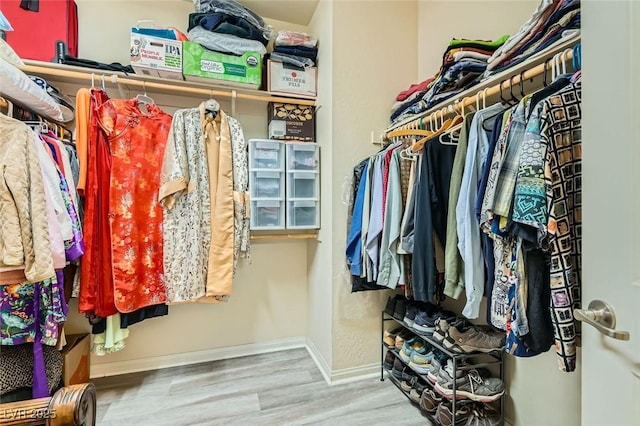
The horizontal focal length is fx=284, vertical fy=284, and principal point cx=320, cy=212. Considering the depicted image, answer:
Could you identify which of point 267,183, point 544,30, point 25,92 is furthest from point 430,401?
point 25,92

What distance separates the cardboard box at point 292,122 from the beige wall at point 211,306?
0.77 feet

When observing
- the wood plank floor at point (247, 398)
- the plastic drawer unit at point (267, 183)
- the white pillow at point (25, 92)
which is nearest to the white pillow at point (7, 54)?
the white pillow at point (25, 92)

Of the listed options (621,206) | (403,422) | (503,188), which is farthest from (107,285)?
(621,206)

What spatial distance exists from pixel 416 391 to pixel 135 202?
6.23 feet

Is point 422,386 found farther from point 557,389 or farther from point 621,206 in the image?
point 621,206

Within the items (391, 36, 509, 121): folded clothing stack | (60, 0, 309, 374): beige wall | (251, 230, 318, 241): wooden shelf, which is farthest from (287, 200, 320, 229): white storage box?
(391, 36, 509, 121): folded clothing stack

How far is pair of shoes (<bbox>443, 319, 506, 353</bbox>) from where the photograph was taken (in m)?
1.30

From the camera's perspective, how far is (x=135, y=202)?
5.37ft

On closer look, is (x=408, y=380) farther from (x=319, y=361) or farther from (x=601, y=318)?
(x=601, y=318)

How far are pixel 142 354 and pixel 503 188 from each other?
Answer: 2.37 m

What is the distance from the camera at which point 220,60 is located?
1.79 meters

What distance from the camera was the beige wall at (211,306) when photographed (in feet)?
6.17

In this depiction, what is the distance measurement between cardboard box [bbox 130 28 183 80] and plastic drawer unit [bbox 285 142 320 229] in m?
0.82

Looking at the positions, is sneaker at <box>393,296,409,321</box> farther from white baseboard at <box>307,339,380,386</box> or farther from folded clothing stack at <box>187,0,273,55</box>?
folded clothing stack at <box>187,0,273,55</box>
